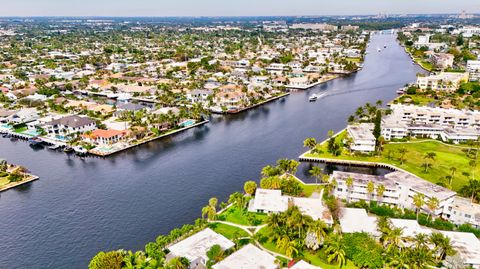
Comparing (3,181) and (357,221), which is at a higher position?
(3,181)

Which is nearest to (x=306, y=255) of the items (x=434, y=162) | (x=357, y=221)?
(x=357, y=221)

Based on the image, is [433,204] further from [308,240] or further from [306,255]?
[306,255]

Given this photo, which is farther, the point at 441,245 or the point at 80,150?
the point at 80,150

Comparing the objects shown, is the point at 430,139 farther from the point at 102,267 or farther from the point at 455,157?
the point at 102,267

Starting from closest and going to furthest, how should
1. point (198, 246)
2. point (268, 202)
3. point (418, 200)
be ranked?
point (198, 246), point (418, 200), point (268, 202)

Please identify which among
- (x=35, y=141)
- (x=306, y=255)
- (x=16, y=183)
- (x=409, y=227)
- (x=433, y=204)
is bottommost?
(x=306, y=255)

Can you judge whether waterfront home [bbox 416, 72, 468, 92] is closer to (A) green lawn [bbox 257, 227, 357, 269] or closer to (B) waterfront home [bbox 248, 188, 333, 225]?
(B) waterfront home [bbox 248, 188, 333, 225]
